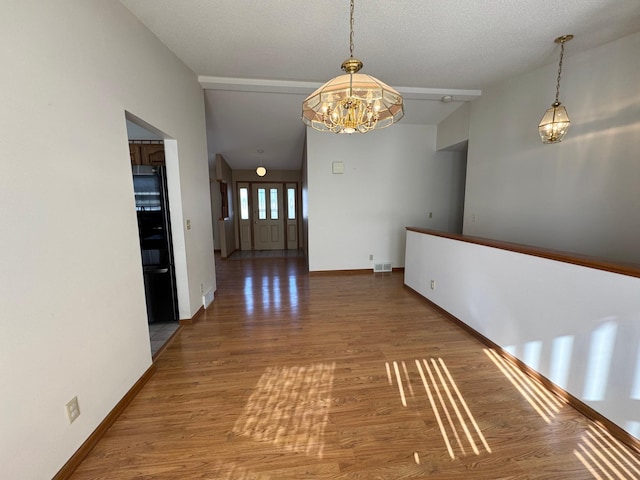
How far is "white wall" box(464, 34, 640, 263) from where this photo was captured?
7.54 ft

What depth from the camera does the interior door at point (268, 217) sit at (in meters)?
7.74

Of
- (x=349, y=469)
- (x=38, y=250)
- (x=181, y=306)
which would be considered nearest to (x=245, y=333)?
(x=181, y=306)

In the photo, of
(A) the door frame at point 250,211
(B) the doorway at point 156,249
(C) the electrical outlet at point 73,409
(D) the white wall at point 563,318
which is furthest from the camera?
(A) the door frame at point 250,211

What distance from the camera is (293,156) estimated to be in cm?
A: 663

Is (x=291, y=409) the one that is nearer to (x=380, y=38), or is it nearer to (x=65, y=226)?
(x=65, y=226)

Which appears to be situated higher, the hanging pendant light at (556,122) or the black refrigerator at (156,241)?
the hanging pendant light at (556,122)

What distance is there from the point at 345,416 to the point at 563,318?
1.62 meters

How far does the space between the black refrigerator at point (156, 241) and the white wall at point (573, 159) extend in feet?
13.7

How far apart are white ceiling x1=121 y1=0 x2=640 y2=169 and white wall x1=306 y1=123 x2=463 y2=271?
110 centimetres

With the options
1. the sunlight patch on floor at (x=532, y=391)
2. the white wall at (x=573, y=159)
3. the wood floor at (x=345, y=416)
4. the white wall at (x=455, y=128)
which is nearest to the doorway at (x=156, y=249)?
the wood floor at (x=345, y=416)

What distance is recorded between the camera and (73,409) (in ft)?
4.33

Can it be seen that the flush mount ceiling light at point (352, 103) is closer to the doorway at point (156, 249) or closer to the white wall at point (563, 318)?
the white wall at point (563, 318)

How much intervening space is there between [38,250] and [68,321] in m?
0.40

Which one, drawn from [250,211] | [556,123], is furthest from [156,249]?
[250,211]
